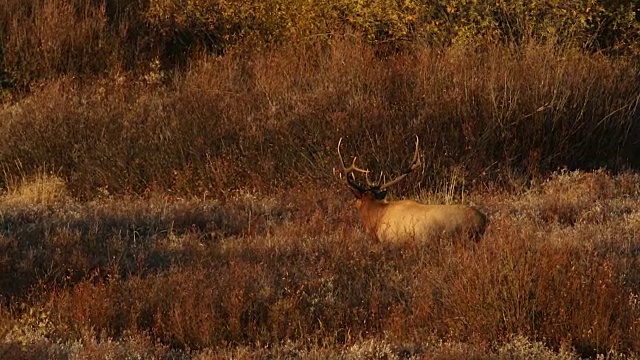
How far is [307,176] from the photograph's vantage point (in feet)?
45.9

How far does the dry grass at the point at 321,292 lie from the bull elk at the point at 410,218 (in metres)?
0.20

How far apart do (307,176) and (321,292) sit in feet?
19.1

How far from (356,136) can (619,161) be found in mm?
3790

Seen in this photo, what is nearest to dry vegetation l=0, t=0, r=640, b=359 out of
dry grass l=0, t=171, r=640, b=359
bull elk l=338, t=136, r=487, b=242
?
dry grass l=0, t=171, r=640, b=359

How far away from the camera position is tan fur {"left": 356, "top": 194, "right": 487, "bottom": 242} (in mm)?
9328

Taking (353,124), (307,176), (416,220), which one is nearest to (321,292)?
(416,220)

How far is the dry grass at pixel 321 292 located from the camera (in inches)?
276

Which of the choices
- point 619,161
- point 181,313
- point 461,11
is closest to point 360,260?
point 181,313

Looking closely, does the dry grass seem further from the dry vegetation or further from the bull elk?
the bull elk

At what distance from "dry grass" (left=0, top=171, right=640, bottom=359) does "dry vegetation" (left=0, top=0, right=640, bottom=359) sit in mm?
23

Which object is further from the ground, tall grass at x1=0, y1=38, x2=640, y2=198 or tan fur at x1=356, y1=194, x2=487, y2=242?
tan fur at x1=356, y1=194, x2=487, y2=242

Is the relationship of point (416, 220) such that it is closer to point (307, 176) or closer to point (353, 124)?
point (307, 176)

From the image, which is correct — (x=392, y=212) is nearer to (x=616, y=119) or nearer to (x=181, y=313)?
(x=181, y=313)

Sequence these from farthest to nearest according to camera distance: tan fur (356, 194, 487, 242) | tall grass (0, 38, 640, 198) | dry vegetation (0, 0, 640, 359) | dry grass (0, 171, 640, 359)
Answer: tall grass (0, 38, 640, 198) → tan fur (356, 194, 487, 242) → dry vegetation (0, 0, 640, 359) → dry grass (0, 171, 640, 359)
